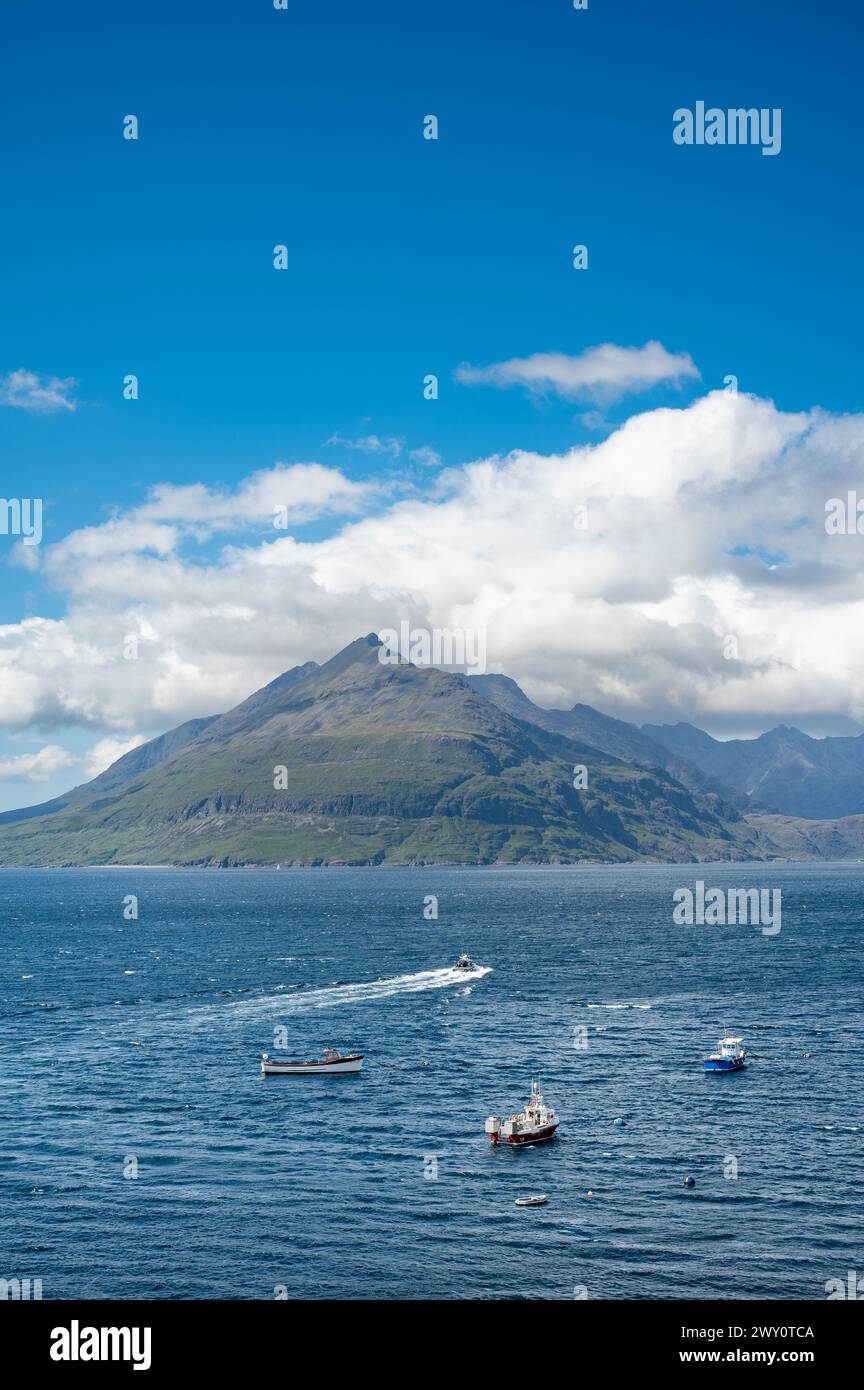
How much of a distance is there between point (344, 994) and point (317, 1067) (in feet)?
181

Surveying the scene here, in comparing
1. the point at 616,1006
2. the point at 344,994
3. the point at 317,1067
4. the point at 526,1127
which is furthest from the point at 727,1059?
the point at 344,994

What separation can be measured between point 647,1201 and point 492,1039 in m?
59.0

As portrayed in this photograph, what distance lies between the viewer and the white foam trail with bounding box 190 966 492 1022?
160875mm

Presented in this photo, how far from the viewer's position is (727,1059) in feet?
390

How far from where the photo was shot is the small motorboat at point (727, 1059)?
118m

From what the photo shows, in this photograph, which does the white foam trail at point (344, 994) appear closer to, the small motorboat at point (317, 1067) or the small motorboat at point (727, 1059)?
the small motorboat at point (317, 1067)

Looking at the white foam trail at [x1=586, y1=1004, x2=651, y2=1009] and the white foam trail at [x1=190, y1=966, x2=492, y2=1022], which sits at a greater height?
the white foam trail at [x1=190, y1=966, x2=492, y2=1022]

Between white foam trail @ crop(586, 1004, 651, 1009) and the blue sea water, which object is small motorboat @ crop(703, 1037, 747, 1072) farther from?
white foam trail @ crop(586, 1004, 651, 1009)

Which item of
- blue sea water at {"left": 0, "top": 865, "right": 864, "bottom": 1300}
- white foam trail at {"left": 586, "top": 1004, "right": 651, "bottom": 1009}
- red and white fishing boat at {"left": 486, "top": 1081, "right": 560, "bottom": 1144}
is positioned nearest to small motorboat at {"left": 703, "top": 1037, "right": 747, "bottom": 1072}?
blue sea water at {"left": 0, "top": 865, "right": 864, "bottom": 1300}

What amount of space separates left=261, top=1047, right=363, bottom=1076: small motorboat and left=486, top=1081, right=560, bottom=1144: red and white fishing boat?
92.5 ft

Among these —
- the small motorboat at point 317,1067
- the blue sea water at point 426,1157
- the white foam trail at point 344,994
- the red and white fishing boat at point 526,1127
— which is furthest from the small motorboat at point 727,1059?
the white foam trail at point 344,994
